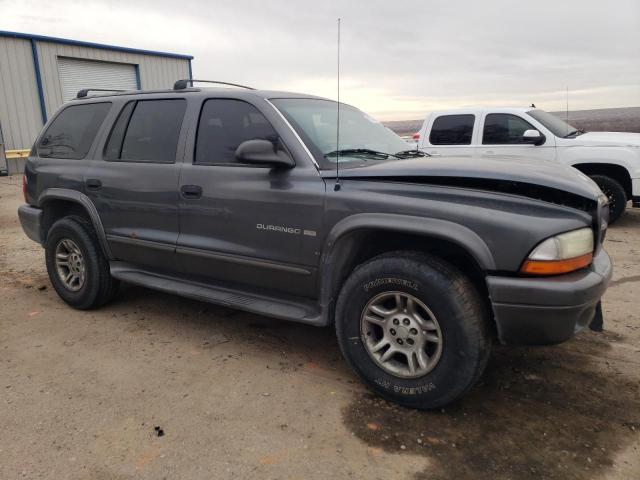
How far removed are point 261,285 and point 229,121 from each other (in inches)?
47.1

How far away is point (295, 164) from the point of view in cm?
319

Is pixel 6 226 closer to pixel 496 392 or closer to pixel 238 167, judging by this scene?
pixel 238 167

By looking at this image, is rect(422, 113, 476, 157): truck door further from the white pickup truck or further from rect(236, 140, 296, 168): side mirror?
rect(236, 140, 296, 168): side mirror

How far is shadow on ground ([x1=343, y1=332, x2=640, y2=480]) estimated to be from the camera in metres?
2.42

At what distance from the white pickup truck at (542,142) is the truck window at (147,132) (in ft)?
16.5

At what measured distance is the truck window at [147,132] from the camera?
3.86 m

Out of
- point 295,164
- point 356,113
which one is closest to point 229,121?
point 295,164

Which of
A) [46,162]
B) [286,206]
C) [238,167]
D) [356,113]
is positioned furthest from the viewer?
[46,162]

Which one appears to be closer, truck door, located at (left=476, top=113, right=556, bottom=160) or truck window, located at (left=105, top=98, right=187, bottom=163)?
truck window, located at (left=105, top=98, right=187, bottom=163)

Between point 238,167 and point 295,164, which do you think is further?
point 238,167

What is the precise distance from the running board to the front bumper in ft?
3.25

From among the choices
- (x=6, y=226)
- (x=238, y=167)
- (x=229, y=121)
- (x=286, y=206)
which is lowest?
(x=6, y=226)

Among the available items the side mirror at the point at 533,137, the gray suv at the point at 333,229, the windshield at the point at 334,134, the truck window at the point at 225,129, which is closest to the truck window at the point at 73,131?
the gray suv at the point at 333,229

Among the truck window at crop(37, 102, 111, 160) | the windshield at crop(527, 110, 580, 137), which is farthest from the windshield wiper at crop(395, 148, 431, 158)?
the windshield at crop(527, 110, 580, 137)
